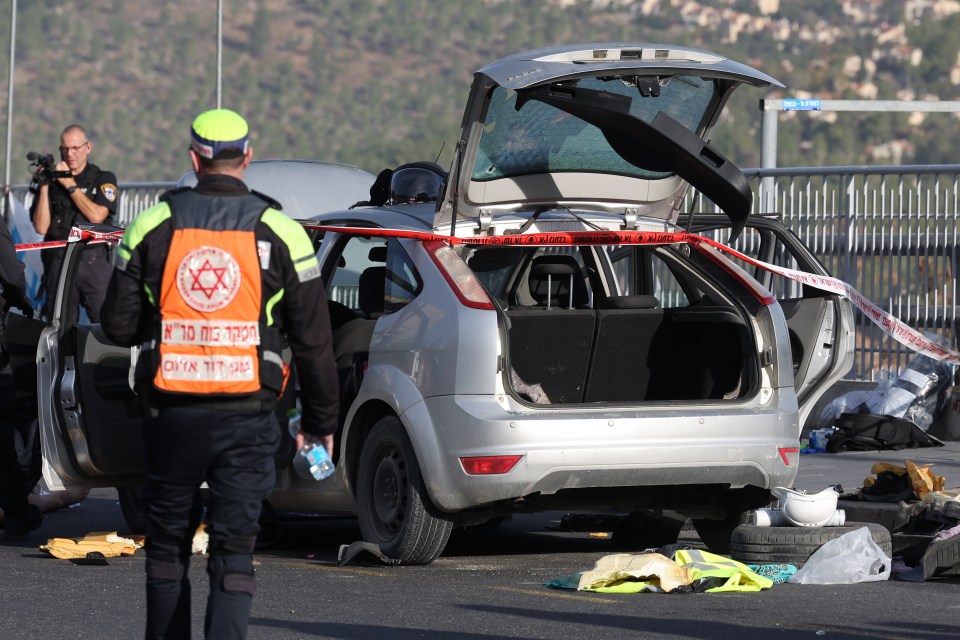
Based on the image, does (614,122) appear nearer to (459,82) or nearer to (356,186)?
(356,186)

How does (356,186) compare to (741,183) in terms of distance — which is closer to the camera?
(741,183)

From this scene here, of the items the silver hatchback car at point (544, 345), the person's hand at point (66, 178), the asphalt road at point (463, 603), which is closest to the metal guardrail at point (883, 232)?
the person's hand at point (66, 178)

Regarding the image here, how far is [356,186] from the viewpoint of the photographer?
1467 cm

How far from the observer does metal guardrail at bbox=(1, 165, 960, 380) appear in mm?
14469

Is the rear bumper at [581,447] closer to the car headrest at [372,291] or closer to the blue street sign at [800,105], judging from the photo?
the car headrest at [372,291]

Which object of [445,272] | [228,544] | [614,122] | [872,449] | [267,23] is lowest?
[872,449]

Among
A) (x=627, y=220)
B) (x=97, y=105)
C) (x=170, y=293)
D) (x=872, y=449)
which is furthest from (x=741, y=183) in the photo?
(x=97, y=105)

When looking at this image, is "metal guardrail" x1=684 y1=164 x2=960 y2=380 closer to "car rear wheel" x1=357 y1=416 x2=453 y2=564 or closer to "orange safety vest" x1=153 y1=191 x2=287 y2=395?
"car rear wheel" x1=357 y1=416 x2=453 y2=564

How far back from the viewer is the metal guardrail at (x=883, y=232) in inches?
570

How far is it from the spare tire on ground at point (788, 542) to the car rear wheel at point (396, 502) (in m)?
1.29

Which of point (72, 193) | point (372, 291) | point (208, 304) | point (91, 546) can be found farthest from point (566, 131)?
point (72, 193)

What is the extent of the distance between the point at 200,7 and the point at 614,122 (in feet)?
275

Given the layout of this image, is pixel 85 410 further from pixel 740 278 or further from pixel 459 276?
pixel 740 278

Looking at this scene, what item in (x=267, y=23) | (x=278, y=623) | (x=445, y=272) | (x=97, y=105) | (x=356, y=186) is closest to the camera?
(x=278, y=623)
